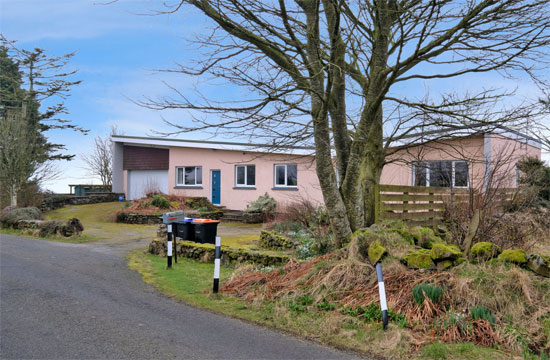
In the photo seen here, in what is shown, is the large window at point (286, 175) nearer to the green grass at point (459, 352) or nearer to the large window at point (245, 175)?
the large window at point (245, 175)

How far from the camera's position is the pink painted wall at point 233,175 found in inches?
838

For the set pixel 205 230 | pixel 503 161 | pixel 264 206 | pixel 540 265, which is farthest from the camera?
pixel 264 206

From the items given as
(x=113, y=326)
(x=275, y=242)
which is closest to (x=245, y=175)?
(x=275, y=242)

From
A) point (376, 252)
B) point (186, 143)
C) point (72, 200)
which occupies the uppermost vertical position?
point (186, 143)

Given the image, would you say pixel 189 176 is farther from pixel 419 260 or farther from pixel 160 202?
pixel 419 260

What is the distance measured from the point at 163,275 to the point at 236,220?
1274cm

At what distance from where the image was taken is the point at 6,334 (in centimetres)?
560

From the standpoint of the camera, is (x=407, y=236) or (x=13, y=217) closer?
(x=407, y=236)

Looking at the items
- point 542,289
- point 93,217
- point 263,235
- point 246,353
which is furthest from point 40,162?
point 542,289

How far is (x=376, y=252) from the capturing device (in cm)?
732

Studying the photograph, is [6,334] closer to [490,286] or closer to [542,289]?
[490,286]

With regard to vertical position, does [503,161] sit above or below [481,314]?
above

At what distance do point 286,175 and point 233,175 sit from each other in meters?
3.91

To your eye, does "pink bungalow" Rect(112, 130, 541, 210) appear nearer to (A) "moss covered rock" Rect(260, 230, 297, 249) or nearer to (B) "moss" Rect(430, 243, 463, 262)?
(A) "moss covered rock" Rect(260, 230, 297, 249)
